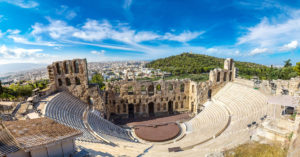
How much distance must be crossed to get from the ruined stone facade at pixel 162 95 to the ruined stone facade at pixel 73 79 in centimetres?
322

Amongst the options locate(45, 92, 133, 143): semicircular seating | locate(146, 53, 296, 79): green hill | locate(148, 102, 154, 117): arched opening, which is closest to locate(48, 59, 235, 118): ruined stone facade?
locate(148, 102, 154, 117): arched opening

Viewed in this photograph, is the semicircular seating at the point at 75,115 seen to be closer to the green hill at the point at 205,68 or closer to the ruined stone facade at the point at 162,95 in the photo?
the ruined stone facade at the point at 162,95

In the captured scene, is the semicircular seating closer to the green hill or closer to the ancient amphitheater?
the ancient amphitheater

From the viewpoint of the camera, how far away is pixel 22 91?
44.1 meters

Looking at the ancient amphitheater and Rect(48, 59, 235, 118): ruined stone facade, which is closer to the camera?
the ancient amphitheater

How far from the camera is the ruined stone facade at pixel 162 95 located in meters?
30.2

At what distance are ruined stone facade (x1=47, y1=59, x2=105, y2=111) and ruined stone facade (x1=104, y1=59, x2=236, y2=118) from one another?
3222 millimetres

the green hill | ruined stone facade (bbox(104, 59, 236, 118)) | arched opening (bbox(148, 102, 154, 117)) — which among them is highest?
the green hill

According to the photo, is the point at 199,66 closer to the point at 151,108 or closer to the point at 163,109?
the point at 163,109

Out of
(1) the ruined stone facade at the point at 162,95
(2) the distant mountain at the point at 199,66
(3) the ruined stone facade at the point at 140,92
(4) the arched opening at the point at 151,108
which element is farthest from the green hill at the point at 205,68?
(4) the arched opening at the point at 151,108

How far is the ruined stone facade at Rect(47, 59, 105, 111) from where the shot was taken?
25002 millimetres

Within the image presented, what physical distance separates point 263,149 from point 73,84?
2693 cm

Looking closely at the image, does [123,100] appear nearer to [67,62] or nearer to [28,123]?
[67,62]

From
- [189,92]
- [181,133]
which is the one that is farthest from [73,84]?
[189,92]
